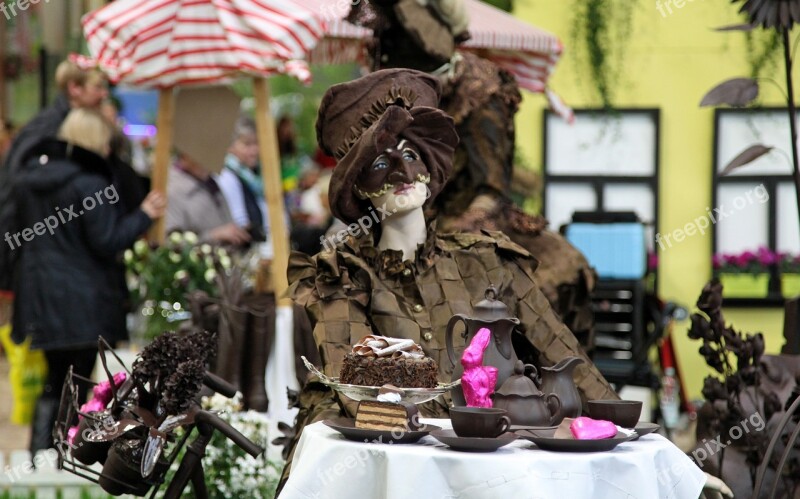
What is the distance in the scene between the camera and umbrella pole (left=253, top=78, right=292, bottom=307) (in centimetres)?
734

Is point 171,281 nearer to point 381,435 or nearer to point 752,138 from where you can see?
point 381,435

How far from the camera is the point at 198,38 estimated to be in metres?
7.30

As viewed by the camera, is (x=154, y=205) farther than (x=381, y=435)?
Yes

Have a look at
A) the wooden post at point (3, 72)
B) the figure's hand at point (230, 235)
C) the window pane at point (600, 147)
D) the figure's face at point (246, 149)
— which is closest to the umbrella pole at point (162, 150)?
the figure's hand at point (230, 235)

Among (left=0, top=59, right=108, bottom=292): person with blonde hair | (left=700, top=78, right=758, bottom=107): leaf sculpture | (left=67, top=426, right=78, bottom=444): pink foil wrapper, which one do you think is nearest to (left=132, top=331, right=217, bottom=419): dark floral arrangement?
(left=67, top=426, right=78, bottom=444): pink foil wrapper

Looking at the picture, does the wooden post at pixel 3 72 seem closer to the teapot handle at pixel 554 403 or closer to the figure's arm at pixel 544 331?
the figure's arm at pixel 544 331

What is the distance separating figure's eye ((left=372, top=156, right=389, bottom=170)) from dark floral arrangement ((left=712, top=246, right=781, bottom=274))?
734 centimetres

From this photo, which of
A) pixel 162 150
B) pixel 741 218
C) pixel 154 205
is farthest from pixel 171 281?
pixel 741 218

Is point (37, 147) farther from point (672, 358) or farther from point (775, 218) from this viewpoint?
point (775, 218)

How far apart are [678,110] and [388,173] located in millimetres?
7268

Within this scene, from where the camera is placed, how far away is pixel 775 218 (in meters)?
11.4

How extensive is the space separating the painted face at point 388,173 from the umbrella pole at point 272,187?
2925 millimetres

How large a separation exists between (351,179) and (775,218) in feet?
25.3

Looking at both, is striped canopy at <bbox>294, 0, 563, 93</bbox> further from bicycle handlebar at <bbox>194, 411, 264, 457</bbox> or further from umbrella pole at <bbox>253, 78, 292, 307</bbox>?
bicycle handlebar at <bbox>194, 411, 264, 457</bbox>
